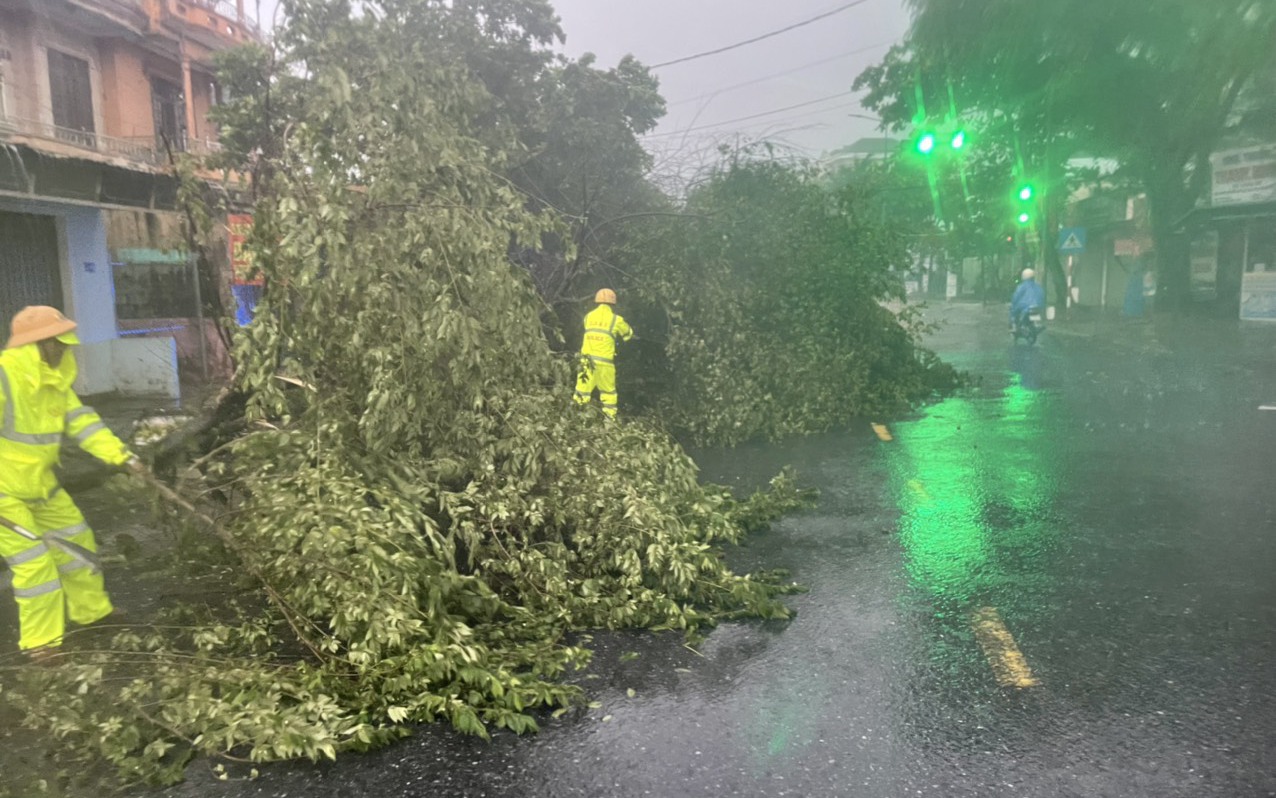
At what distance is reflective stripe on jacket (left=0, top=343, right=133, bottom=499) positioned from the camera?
443 cm

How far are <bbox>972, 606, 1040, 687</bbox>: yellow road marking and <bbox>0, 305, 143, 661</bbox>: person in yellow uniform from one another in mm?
4413

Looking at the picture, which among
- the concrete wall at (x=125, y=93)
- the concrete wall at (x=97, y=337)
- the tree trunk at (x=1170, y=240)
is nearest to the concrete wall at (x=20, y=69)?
the concrete wall at (x=125, y=93)

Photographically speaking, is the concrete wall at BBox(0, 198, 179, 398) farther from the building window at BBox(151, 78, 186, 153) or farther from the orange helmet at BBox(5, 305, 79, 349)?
the orange helmet at BBox(5, 305, 79, 349)

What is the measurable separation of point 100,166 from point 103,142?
2829 millimetres

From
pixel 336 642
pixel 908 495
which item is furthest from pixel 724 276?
pixel 336 642

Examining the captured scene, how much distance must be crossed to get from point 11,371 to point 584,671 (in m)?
3.24

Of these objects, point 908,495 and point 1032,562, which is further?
point 908,495

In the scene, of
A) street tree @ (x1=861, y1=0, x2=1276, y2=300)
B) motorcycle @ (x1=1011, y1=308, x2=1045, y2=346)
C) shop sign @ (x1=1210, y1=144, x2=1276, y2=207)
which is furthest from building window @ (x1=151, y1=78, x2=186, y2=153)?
shop sign @ (x1=1210, y1=144, x2=1276, y2=207)

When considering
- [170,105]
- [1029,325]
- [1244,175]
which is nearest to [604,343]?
[170,105]

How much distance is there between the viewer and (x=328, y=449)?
4945 mm

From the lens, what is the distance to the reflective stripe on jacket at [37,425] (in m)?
4.43

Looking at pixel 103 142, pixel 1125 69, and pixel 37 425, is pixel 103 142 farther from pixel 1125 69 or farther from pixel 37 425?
pixel 1125 69

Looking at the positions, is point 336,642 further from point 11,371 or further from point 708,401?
point 708,401

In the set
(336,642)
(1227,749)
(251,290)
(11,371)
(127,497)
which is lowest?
(1227,749)
